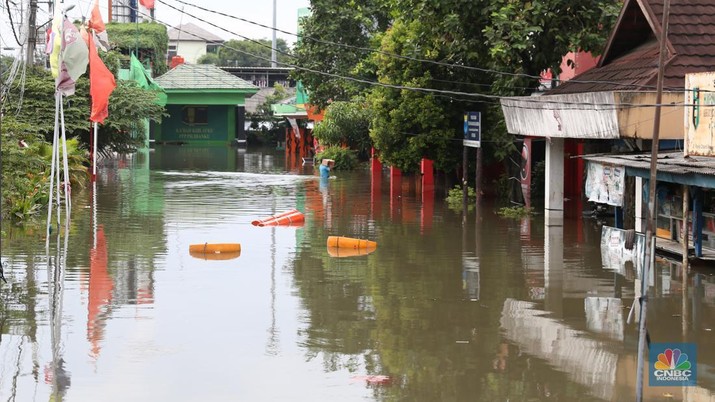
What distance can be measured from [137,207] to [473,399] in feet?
70.4

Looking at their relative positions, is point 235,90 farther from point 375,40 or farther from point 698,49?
point 698,49

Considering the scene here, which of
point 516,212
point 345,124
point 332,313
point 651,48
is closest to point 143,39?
point 345,124

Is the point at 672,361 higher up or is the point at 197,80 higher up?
the point at 197,80

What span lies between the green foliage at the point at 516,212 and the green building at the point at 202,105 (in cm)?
4639

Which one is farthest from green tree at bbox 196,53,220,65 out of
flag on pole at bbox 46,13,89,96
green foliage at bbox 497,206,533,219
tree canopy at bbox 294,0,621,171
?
flag on pole at bbox 46,13,89,96

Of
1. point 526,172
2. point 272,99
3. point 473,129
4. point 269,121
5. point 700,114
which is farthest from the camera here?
point 269,121

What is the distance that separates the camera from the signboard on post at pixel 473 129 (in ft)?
103

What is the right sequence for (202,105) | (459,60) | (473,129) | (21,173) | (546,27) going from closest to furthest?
(21,173) → (546,27) → (473,129) → (459,60) → (202,105)

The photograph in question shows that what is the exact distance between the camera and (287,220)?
Result: 28.4 meters

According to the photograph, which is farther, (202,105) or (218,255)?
(202,105)

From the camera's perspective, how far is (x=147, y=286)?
19125 mm

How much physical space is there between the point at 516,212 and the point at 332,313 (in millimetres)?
14650

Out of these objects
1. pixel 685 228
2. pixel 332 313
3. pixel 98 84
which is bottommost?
pixel 332 313

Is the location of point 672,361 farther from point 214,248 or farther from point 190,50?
point 190,50
